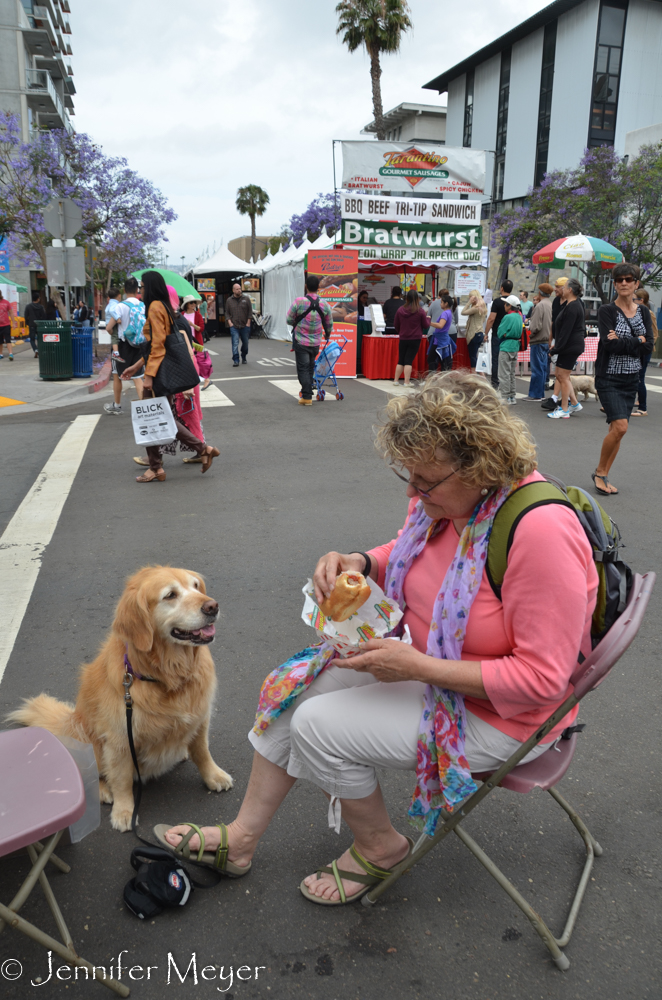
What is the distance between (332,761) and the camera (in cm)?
203

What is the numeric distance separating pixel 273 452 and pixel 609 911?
7.00m

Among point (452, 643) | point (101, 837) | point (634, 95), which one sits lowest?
point (101, 837)

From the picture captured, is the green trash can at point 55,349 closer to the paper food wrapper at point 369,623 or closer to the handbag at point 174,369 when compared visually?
the handbag at point 174,369

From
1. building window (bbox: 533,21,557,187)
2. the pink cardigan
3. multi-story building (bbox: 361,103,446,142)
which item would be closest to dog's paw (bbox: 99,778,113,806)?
the pink cardigan

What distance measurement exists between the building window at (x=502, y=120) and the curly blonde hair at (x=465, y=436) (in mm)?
55986

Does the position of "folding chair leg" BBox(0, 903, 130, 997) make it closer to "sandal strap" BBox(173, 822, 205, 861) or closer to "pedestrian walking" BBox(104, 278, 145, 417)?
"sandal strap" BBox(173, 822, 205, 861)

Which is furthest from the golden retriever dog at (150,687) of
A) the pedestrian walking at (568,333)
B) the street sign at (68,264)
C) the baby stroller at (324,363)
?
the street sign at (68,264)

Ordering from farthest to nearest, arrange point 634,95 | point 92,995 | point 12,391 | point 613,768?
point 634,95
point 12,391
point 613,768
point 92,995

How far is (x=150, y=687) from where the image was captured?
8.21ft

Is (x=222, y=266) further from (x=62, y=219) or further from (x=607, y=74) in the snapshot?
(x=607, y=74)

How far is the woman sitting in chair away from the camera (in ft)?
5.92

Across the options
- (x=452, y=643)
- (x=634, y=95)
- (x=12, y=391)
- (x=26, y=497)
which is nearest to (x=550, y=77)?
(x=634, y=95)

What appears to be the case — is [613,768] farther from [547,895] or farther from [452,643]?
[452,643]

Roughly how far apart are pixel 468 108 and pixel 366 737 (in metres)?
65.0
